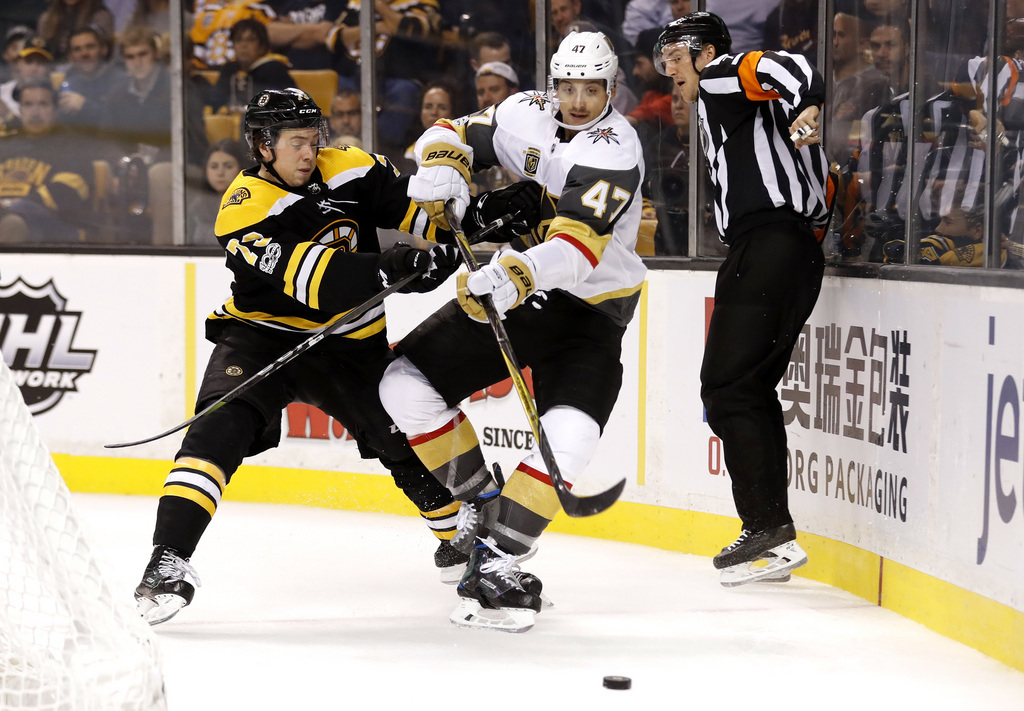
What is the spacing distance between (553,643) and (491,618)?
6.6 inches

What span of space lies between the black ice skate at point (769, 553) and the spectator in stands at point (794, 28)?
143cm

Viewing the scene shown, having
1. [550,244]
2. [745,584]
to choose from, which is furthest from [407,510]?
[550,244]

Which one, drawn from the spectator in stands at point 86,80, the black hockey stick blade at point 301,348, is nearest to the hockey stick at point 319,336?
the black hockey stick blade at point 301,348

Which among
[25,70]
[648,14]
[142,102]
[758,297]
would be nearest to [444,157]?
[758,297]

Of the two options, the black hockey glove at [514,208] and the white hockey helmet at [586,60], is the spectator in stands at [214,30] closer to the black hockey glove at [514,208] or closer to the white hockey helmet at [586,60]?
the black hockey glove at [514,208]

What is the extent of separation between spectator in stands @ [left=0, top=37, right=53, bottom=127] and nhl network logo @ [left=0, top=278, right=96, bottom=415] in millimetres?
1058

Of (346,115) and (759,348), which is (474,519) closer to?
(759,348)

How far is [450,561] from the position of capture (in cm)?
321

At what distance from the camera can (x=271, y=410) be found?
116 inches

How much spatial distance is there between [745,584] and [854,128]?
4.31ft

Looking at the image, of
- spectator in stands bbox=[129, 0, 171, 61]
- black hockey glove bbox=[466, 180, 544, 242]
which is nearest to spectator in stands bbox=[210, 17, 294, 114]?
spectator in stands bbox=[129, 0, 171, 61]

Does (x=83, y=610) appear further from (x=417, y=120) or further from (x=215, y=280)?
(x=417, y=120)

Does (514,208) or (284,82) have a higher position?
(284,82)

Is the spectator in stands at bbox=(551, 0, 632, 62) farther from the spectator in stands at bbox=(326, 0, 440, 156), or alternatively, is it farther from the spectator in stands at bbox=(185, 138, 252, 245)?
the spectator in stands at bbox=(185, 138, 252, 245)
